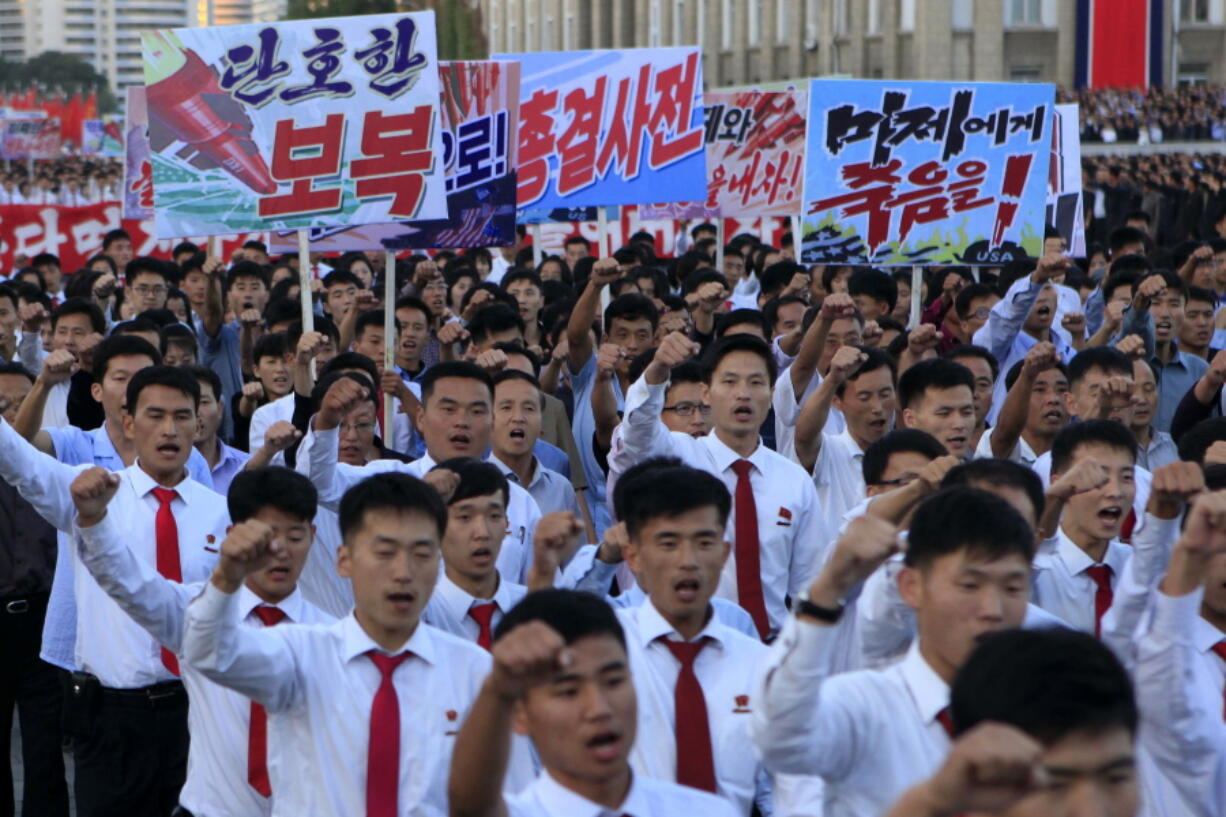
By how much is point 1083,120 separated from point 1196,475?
33724 mm

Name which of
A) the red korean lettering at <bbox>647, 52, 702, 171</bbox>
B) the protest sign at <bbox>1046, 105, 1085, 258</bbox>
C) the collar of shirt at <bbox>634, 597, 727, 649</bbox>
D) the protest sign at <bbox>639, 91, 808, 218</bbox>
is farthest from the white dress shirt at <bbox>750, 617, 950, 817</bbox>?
the protest sign at <bbox>639, 91, 808, 218</bbox>

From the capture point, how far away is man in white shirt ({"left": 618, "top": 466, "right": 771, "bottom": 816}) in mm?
4172

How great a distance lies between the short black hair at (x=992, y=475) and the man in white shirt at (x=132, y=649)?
2.25 metres

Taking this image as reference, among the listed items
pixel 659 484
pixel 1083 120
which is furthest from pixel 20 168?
pixel 659 484

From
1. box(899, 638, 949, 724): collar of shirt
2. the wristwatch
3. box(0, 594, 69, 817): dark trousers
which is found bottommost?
box(0, 594, 69, 817): dark trousers

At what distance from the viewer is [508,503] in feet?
19.3

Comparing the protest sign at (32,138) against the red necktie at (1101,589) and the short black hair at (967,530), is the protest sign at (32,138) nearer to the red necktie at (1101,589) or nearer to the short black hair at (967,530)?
the red necktie at (1101,589)

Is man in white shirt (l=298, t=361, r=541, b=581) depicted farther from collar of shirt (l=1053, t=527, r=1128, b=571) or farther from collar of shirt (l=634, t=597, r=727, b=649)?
collar of shirt (l=1053, t=527, r=1128, b=571)

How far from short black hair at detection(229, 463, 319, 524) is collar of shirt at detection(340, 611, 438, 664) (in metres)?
0.87

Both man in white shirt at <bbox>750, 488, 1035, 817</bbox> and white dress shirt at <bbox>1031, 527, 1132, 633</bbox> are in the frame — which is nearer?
man in white shirt at <bbox>750, 488, 1035, 817</bbox>

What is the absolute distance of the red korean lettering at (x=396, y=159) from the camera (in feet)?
27.6

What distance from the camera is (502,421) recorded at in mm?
6703

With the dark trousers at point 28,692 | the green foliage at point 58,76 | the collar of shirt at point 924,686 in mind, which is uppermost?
the green foliage at point 58,76

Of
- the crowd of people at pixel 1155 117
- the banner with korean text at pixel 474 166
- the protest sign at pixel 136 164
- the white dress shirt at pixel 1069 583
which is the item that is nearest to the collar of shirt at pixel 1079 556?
the white dress shirt at pixel 1069 583
